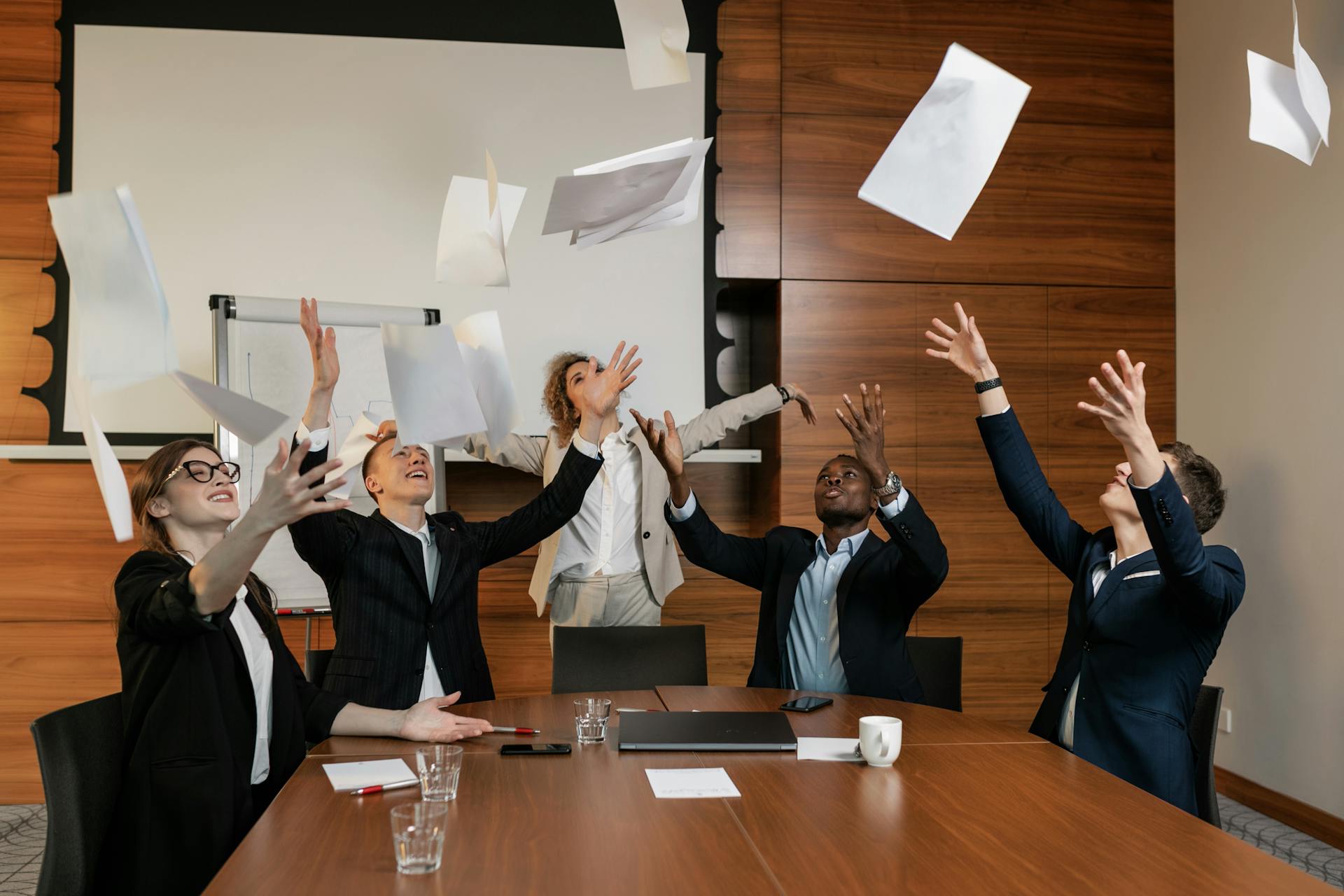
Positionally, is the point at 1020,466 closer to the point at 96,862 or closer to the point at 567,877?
the point at 567,877

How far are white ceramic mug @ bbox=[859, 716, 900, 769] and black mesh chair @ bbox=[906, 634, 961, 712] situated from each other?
3.82 ft

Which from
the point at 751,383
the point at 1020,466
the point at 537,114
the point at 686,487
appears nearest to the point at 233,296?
the point at 537,114

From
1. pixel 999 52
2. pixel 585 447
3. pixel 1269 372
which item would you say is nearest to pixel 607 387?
pixel 585 447

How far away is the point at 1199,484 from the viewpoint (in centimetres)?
237

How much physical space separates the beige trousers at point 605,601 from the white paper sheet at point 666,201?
1.45 m

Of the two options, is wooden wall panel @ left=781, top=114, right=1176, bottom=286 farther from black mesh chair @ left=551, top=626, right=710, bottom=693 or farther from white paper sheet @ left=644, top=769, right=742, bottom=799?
white paper sheet @ left=644, top=769, right=742, bottom=799

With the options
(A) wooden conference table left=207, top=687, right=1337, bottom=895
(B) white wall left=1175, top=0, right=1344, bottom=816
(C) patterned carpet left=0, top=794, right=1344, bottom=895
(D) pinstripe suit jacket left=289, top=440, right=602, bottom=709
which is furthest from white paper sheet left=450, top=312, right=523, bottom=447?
(B) white wall left=1175, top=0, right=1344, bottom=816

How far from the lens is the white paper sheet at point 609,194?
211 cm

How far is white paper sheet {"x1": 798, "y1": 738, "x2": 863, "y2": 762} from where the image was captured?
5.96 feet

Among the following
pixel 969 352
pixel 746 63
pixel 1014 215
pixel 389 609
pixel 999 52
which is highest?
pixel 999 52

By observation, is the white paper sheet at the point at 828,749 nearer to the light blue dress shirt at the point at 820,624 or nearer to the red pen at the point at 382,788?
the red pen at the point at 382,788

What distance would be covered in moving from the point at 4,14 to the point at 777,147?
3.09 meters

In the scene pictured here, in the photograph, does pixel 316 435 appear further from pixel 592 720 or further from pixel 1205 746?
pixel 1205 746

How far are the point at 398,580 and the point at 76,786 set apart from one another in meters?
0.94
